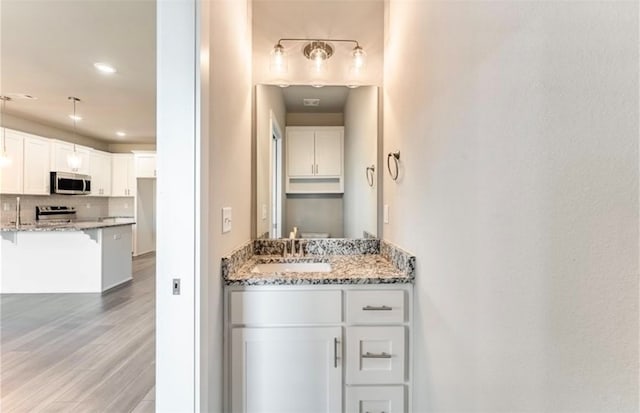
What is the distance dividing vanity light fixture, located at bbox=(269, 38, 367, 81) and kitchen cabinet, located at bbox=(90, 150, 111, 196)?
6.20 meters

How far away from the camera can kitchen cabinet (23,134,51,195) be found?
5.00 m

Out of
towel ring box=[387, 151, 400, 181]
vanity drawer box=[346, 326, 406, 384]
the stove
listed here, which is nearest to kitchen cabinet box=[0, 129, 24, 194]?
the stove

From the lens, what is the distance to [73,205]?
6.30m

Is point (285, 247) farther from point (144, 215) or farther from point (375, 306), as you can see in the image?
point (144, 215)

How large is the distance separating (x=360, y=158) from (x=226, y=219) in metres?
1.12

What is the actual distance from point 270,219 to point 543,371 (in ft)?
5.76

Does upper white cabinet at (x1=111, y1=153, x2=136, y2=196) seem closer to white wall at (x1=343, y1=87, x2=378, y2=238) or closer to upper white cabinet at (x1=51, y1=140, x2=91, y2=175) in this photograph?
upper white cabinet at (x1=51, y1=140, x2=91, y2=175)

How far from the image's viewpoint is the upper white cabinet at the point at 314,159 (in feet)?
7.30

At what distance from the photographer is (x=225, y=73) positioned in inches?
59.0

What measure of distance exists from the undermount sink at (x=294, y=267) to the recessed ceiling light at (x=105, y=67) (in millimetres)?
2986

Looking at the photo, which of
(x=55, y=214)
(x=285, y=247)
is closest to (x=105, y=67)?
(x=285, y=247)

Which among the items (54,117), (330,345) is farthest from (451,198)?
(54,117)

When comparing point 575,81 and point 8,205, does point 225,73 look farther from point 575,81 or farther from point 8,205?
point 8,205

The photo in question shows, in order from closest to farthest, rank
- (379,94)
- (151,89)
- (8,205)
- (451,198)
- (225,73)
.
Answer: (451,198), (225,73), (379,94), (151,89), (8,205)
